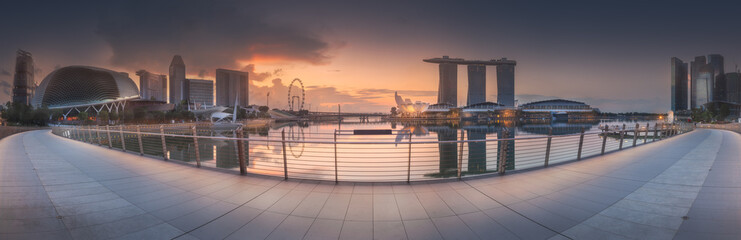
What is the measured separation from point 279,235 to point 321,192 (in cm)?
156

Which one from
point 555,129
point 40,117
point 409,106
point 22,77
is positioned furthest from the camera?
point 409,106

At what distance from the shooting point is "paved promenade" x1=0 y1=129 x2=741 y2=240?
317 centimetres

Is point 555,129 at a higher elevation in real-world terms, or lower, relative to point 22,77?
lower

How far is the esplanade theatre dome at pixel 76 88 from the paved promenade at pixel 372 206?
372 ft

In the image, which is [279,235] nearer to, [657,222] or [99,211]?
[99,211]

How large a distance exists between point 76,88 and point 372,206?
130 m

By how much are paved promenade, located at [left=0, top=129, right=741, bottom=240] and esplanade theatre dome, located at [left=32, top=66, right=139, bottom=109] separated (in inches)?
4459

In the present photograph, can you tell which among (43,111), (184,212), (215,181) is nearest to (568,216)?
(184,212)

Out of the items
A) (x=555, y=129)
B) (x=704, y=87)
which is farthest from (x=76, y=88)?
(x=704, y=87)

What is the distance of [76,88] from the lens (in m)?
88.8

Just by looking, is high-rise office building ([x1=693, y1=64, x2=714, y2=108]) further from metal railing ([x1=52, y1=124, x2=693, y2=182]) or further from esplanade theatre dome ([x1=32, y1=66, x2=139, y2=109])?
esplanade theatre dome ([x1=32, y1=66, x2=139, y2=109])

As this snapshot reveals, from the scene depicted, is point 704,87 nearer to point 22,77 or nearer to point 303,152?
point 303,152

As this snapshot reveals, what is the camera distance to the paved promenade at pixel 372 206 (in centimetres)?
317

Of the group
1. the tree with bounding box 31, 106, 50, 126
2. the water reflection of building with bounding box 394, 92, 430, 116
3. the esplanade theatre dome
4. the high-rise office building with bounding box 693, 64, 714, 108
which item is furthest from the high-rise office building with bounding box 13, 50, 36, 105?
the high-rise office building with bounding box 693, 64, 714, 108
